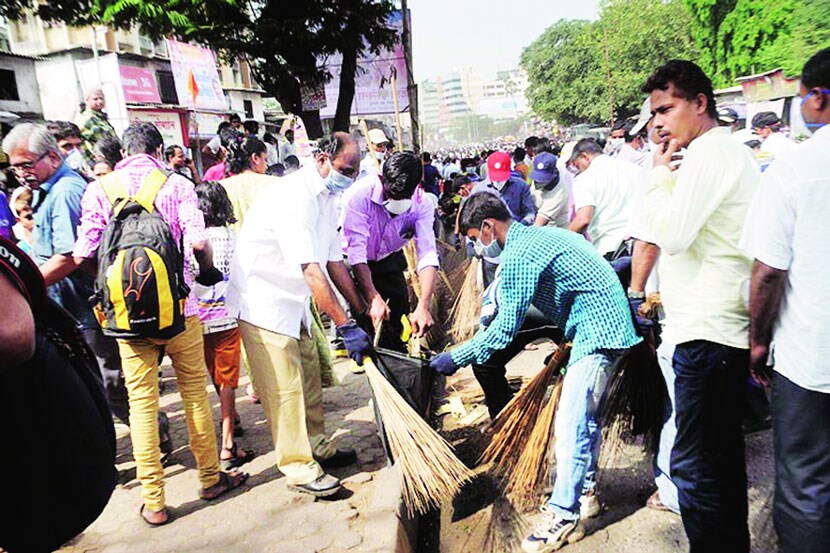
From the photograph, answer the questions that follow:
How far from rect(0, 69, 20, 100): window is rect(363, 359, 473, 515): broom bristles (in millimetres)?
21609

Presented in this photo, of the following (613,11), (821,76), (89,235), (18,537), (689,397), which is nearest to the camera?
(18,537)

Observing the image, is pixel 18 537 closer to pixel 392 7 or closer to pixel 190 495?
pixel 190 495

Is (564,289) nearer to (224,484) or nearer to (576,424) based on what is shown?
(576,424)

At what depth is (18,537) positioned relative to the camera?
1.49 m

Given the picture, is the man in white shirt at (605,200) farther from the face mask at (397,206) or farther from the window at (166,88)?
the window at (166,88)

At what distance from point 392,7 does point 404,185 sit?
385 inches

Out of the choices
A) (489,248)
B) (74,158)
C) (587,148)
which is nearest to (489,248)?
(489,248)

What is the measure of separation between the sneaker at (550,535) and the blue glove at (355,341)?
112cm

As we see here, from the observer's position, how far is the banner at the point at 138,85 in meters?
20.8

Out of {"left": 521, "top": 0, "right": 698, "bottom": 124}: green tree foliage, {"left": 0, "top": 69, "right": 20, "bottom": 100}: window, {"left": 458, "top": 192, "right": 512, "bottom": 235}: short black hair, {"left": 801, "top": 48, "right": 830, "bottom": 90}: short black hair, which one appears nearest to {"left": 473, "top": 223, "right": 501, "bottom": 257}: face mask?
{"left": 458, "top": 192, "right": 512, "bottom": 235}: short black hair

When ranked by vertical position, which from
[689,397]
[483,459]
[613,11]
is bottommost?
[483,459]

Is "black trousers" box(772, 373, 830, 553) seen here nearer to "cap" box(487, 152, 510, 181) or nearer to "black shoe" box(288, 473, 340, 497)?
"black shoe" box(288, 473, 340, 497)

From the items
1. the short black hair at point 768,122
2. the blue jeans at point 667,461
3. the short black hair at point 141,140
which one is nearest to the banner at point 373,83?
the short black hair at point 768,122

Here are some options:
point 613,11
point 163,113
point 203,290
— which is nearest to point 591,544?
point 203,290
